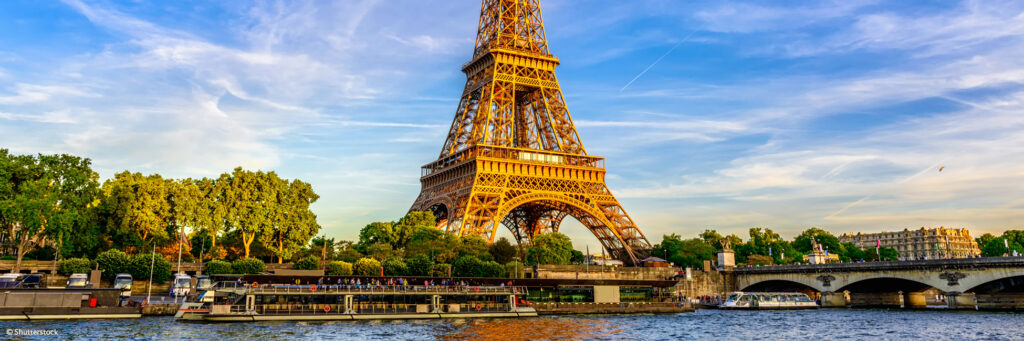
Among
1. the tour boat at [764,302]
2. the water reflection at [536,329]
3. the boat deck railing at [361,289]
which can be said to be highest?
the boat deck railing at [361,289]

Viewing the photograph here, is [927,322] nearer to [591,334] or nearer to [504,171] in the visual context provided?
[591,334]

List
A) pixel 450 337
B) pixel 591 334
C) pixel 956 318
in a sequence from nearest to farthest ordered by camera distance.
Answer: pixel 450 337 < pixel 591 334 < pixel 956 318

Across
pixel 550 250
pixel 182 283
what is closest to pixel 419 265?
pixel 550 250

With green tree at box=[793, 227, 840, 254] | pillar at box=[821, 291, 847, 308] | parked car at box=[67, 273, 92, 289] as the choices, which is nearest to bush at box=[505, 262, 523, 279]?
pillar at box=[821, 291, 847, 308]

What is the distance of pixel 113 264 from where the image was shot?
6253 centimetres

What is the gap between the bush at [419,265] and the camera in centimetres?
6908

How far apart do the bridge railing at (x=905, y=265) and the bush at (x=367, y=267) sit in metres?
42.5

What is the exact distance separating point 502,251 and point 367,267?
60.0 feet

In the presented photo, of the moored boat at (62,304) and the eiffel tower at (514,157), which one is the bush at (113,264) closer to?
the moored boat at (62,304)

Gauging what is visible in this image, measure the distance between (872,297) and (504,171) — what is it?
4374 cm

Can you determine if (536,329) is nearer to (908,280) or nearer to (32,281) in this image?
(32,281)

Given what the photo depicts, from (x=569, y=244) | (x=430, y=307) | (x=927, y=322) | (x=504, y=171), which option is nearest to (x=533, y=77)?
(x=504, y=171)

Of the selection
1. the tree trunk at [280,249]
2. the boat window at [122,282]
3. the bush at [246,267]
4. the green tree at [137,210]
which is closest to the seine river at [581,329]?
the boat window at [122,282]

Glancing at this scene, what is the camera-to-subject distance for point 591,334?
139ft
